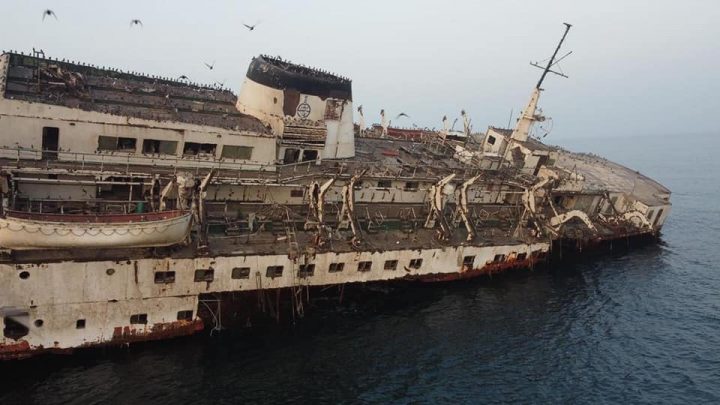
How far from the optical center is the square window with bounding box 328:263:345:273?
27.9 meters

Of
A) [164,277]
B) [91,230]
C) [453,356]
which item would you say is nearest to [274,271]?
[164,277]

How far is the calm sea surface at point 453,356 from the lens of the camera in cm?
2138

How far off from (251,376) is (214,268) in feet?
18.9

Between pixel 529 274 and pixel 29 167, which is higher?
pixel 29 167

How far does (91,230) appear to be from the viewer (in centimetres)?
2064

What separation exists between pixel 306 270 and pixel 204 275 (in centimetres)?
572

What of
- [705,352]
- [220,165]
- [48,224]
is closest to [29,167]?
[48,224]

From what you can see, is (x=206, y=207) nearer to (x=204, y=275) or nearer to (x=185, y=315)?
(x=204, y=275)

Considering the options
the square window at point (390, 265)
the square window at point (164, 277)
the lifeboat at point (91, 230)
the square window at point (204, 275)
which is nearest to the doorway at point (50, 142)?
the lifeboat at point (91, 230)

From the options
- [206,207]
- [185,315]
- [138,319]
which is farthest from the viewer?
[206,207]

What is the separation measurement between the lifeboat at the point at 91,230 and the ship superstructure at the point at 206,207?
2.6 inches

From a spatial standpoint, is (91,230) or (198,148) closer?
(91,230)

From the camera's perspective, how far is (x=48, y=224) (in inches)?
786

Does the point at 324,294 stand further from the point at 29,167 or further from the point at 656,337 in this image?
the point at 656,337
